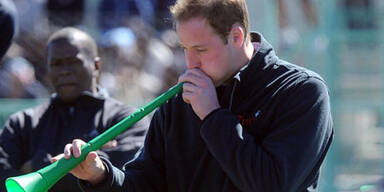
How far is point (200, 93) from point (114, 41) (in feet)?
22.9

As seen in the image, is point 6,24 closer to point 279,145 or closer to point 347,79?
point 279,145

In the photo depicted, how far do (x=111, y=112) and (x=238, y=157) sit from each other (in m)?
2.07

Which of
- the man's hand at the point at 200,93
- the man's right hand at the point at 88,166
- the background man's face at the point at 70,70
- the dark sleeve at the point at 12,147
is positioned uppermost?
the man's hand at the point at 200,93

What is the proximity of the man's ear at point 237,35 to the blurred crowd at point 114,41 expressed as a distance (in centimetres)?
624

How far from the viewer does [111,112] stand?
4672mm

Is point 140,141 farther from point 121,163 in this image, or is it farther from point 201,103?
point 201,103

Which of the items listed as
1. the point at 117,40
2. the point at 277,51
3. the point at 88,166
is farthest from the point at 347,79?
the point at 88,166

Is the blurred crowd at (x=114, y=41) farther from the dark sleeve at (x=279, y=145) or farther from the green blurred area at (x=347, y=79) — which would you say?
the dark sleeve at (x=279, y=145)

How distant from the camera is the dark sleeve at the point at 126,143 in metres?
4.42

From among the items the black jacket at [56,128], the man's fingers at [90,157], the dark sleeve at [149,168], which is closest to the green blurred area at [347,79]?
the black jacket at [56,128]

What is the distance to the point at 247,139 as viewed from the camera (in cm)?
277

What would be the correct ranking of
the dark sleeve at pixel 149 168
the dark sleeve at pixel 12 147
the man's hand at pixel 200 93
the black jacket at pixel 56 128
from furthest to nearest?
1. the dark sleeve at pixel 12 147
2. the black jacket at pixel 56 128
3. the dark sleeve at pixel 149 168
4. the man's hand at pixel 200 93

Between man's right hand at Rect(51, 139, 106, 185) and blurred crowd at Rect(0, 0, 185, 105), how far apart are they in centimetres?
617

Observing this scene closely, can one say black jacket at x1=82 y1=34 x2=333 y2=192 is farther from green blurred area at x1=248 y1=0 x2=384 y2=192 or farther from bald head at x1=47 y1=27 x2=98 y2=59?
green blurred area at x1=248 y1=0 x2=384 y2=192
